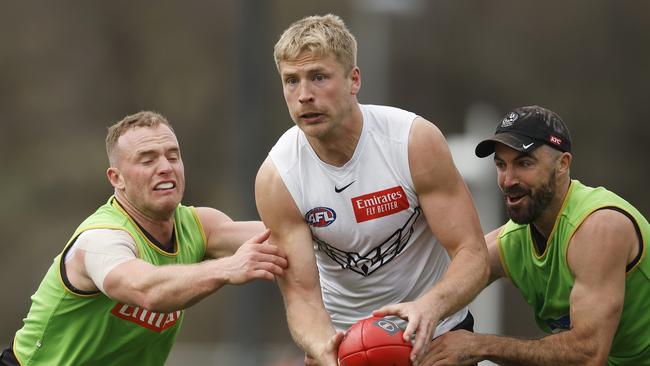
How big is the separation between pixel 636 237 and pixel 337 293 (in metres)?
1.88

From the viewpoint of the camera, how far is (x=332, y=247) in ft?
27.3

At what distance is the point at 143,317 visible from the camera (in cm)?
854

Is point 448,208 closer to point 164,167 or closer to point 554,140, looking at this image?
point 554,140

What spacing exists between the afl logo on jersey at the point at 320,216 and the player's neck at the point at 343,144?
0.93ft

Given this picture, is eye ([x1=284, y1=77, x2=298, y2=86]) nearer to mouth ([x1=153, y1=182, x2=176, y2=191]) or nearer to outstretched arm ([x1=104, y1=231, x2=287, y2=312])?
outstretched arm ([x1=104, y1=231, x2=287, y2=312])

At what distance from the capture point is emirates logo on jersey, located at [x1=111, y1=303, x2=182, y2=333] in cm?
851

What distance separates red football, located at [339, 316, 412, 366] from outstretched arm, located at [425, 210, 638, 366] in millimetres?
554

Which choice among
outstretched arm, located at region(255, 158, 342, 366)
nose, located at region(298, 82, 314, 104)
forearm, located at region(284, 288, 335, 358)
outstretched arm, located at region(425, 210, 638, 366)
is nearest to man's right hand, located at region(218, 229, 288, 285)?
outstretched arm, located at region(255, 158, 342, 366)

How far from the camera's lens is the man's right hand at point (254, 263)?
7.77 meters

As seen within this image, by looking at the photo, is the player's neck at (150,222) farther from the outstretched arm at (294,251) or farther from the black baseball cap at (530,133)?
the black baseball cap at (530,133)

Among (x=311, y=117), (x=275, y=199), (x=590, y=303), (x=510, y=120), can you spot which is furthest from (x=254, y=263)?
(x=590, y=303)

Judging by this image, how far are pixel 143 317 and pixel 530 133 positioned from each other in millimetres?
2661

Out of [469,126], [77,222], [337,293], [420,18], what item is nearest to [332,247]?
[337,293]

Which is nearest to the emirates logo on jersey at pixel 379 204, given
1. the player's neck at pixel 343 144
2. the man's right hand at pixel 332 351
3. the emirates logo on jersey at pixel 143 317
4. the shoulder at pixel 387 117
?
the player's neck at pixel 343 144
